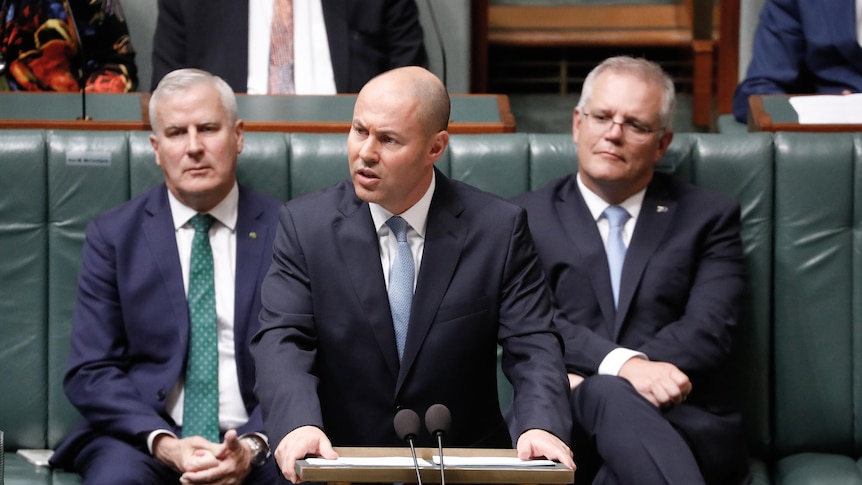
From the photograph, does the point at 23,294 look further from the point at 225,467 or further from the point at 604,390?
the point at 604,390

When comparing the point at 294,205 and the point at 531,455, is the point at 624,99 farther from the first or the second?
the point at 531,455

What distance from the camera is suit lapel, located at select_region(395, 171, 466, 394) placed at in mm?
2506

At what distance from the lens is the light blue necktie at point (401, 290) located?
2.54m

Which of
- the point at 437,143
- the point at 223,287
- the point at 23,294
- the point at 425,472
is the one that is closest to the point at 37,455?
the point at 23,294

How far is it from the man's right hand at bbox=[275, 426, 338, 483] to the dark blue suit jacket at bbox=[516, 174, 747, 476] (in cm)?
90

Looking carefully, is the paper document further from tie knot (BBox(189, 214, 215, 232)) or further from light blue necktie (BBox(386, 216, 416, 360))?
light blue necktie (BBox(386, 216, 416, 360))

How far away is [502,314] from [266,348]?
48cm

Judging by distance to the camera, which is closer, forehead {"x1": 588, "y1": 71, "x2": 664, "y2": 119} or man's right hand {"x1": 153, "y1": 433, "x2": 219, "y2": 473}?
man's right hand {"x1": 153, "y1": 433, "x2": 219, "y2": 473}

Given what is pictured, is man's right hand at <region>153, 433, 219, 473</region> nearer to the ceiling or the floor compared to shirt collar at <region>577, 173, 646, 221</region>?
nearer to the floor

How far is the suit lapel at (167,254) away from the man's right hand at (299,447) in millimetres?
820

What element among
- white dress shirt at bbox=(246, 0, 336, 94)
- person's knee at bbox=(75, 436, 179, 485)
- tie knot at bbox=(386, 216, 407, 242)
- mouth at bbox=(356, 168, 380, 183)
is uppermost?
white dress shirt at bbox=(246, 0, 336, 94)

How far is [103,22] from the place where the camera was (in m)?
4.18

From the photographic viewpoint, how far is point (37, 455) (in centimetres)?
309

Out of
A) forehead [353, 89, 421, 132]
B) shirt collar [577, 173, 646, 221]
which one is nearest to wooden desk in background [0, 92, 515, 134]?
shirt collar [577, 173, 646, 221]
